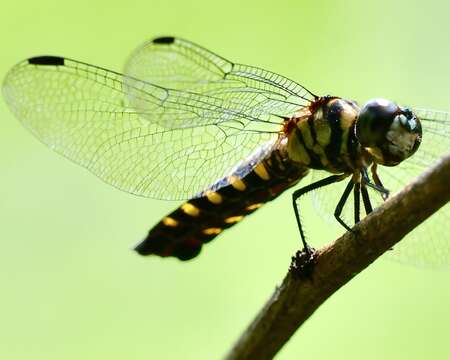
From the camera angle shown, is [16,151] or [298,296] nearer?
[298,296]

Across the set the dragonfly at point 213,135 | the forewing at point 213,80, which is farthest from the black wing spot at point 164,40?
the dragonfly at point 213,135

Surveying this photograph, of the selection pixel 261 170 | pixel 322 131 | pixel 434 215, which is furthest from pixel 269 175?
pixel 434 215

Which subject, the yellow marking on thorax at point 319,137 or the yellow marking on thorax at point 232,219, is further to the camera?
the yellow marking on thorax at point 232,219

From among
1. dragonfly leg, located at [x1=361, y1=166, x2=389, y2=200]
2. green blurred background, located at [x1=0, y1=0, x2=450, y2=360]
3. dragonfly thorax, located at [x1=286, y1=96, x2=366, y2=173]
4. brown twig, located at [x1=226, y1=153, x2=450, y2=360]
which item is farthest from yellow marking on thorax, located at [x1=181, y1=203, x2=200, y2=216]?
green blurred background, located at [x1=0, y1=0, x2=450, y2=360]

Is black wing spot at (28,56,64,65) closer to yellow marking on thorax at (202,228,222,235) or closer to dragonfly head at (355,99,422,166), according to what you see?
yellow marking on thorax at (202,228,222,235)

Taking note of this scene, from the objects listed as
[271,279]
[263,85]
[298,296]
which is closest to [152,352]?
[271,279]

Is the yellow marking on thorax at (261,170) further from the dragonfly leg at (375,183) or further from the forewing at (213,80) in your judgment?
the dragonfly leg at (375,183)

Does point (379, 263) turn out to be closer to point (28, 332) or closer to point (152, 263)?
point (152, 263)

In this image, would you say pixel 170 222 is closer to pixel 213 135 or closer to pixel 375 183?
pixel 213 135
